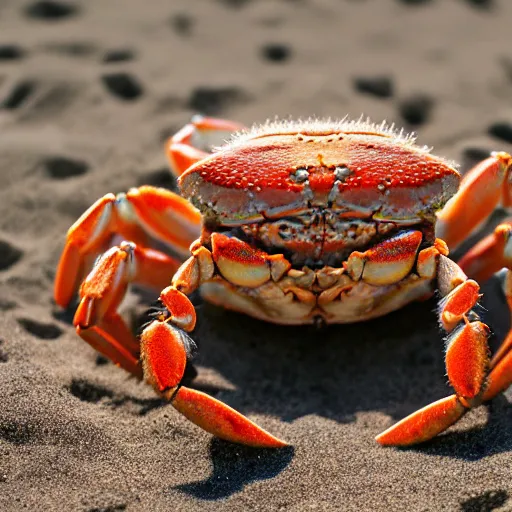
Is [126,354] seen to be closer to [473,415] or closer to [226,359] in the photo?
[226,359]

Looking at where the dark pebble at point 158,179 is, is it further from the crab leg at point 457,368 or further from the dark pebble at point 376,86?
the crab leg at point 457,368

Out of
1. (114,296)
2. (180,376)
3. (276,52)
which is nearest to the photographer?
(180,376)

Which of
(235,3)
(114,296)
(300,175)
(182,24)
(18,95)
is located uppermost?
(300,175)

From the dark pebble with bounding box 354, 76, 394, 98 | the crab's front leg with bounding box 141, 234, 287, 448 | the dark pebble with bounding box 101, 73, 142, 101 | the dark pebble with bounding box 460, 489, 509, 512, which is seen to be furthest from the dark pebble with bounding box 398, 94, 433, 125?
the dark pebble with bounding box 460, 489, 509, 512

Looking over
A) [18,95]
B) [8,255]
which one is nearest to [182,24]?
[18,95]

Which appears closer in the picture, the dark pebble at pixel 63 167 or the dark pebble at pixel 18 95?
the dark pebble at pixel 63 167

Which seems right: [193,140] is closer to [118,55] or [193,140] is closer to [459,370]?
[118,55]

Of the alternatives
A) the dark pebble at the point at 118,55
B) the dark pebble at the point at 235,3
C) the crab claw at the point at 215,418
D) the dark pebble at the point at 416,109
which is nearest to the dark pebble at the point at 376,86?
the dark pebble at the point at 416,109
